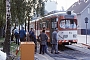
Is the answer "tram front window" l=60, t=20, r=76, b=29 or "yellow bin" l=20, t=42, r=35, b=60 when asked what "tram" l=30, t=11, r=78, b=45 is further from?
"yellow bin" l=20, t=42, r=35, b=60

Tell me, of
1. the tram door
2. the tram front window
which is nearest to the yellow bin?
the tram front window

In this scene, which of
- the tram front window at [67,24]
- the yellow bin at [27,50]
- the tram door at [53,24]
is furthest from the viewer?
the tram door at [53,24]

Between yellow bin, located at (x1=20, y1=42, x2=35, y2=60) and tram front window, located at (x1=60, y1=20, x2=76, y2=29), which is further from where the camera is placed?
tram front window, located at (x1=60, y1=20, x2=76, y2=29)

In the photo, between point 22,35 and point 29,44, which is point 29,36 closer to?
point 22,35

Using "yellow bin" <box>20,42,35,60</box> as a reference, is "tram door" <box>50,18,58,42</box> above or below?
above

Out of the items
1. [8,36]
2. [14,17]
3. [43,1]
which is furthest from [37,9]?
[8,36]

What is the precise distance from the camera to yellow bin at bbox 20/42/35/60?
448 inches

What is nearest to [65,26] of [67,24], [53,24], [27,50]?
[67,24]

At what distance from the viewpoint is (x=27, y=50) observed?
11.5 meters

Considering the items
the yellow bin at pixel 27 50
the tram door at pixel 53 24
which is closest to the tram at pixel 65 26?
the tram door at pixel 53 24

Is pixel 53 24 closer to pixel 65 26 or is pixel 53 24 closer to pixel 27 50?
pixel 65 26

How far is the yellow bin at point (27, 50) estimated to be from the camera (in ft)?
37.3

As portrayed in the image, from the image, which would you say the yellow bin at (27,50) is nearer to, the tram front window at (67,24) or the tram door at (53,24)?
the tram front window at (67,24)

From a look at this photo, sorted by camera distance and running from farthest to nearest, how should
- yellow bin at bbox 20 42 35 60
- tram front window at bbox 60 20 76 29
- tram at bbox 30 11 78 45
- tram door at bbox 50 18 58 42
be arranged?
tram door at bbox 50 18 58 42 < tram front window at bbox 60 20 76 29 < tram at bbox 30 11 78 45 < yellow bin at bbox 20 42 35 60
